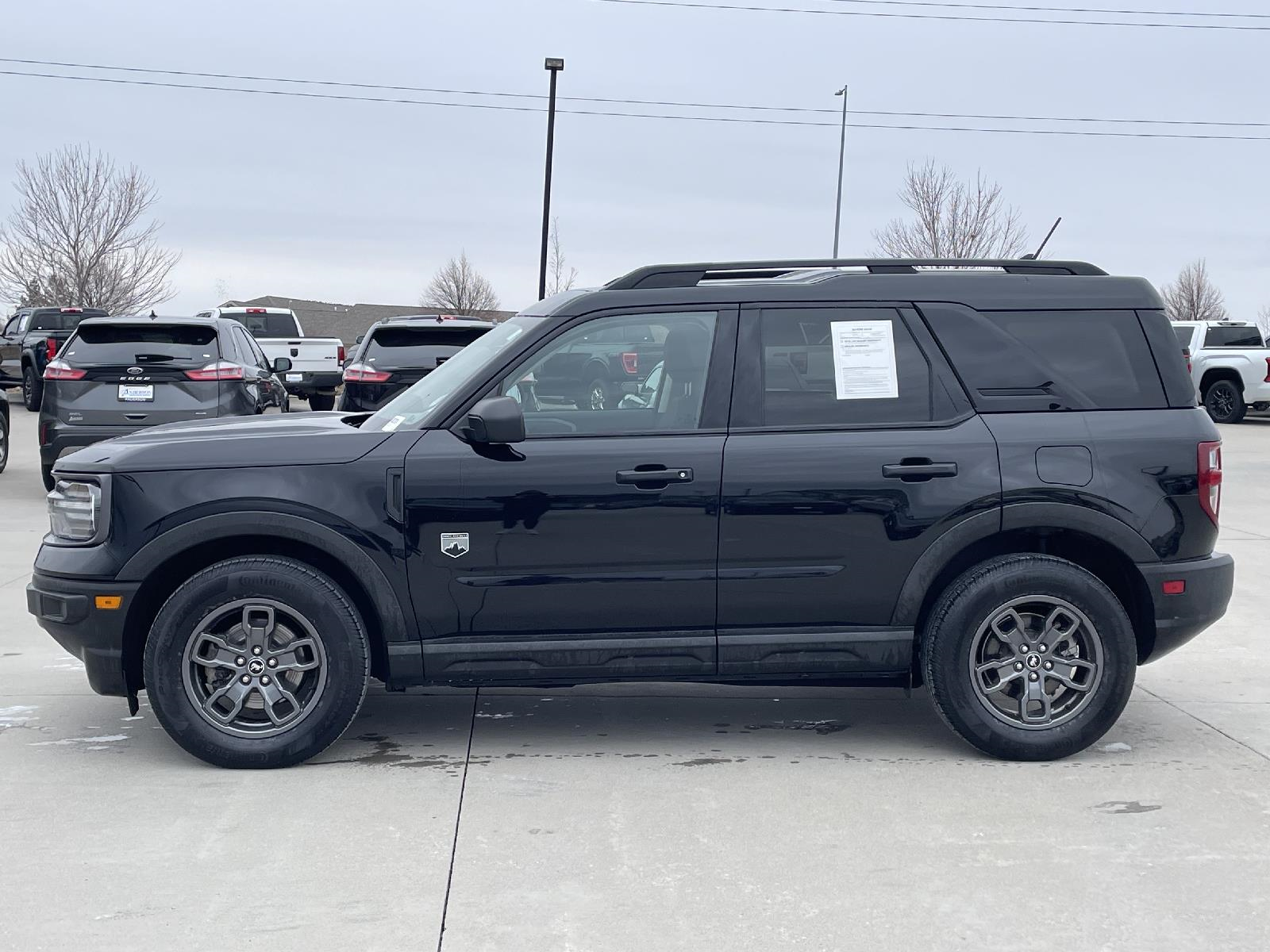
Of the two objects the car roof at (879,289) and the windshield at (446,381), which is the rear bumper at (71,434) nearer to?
the windshield at (446,381)

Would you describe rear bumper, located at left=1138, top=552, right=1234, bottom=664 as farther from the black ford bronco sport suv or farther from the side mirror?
the side mirror

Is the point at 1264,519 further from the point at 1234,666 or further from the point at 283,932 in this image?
the point at 283,932

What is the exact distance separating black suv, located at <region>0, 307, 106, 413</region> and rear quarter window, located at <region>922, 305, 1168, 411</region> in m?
23.2

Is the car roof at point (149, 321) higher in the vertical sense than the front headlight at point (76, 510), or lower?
higher

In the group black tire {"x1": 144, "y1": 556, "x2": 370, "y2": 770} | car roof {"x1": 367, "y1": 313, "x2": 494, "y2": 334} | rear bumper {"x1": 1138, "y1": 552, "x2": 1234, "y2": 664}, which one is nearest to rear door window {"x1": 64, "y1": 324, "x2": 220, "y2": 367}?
car roof {"x1": 367, "y1": 313, "x2": 494, "y2": 334}

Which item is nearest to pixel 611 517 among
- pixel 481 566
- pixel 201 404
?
pixel 481 566

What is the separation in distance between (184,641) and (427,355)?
9571 mm

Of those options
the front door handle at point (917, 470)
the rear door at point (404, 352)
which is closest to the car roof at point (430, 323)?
the rear door at point (404, 352)

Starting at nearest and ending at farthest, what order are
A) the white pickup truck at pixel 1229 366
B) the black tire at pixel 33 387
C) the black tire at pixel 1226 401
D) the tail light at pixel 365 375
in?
1. the tail light at pixel 365 375
2. the black tire at pixel 33 387
3. the white pickup truck at pixel 1229 366
4. the black tire at pixel 1226 401

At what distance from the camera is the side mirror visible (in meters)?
5.19

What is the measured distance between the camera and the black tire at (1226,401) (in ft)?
88.6

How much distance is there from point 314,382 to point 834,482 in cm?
2320

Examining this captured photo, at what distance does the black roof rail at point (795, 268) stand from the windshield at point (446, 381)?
446 mm

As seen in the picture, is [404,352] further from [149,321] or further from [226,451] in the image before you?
[226,451]
